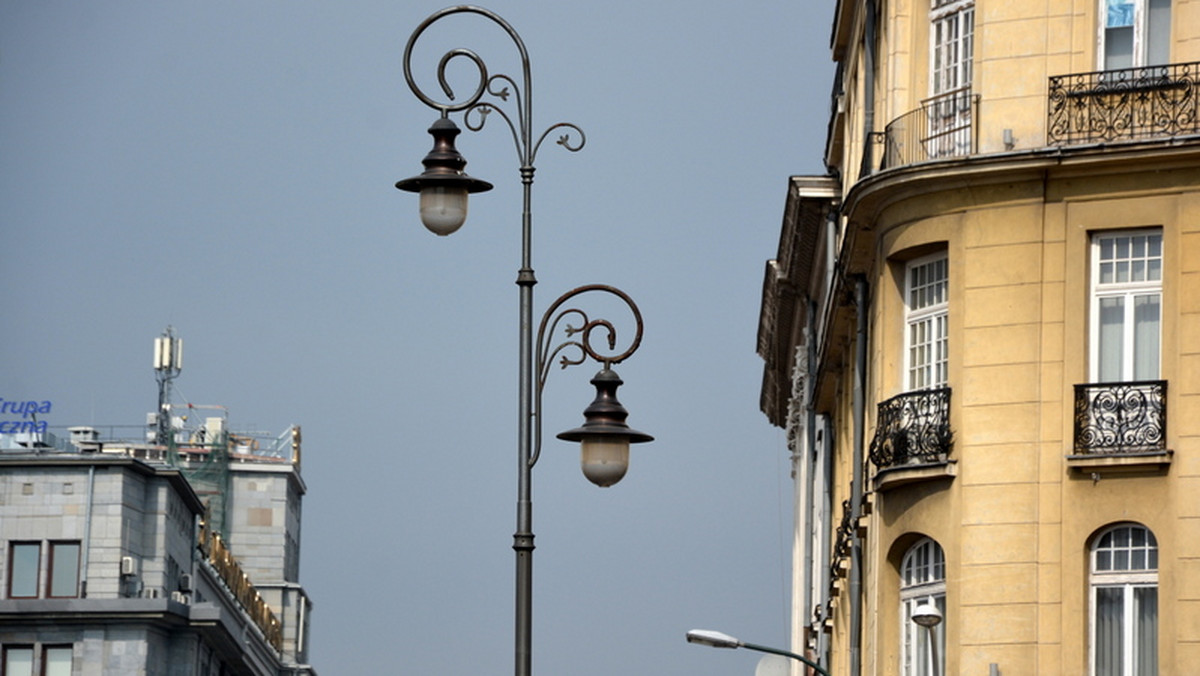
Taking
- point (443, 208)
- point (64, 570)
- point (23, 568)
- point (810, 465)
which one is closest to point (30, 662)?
point (64, 570)

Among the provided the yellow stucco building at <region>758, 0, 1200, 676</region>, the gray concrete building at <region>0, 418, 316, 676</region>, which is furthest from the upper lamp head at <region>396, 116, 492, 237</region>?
the gray concrete building at <region>0, 418, 316, 676</region>

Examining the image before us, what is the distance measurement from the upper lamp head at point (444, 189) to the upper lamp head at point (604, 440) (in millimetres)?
2126

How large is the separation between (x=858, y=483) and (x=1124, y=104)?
27.2 feet

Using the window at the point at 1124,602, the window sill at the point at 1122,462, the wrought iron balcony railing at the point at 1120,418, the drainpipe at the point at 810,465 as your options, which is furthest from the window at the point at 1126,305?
the drainpipe at the point at 810,465

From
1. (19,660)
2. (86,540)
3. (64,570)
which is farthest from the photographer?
(64,570)

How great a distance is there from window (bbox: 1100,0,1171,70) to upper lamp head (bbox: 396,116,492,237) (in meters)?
10.8

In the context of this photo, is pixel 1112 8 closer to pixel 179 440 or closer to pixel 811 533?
pixel 811 533

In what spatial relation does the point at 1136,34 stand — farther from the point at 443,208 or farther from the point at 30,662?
the point at 30,662

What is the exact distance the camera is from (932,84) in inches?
1375

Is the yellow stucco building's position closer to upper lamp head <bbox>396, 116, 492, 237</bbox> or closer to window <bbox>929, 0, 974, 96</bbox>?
window <bbox>929, 0, 974, 96</bbox>

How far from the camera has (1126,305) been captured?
105 ft

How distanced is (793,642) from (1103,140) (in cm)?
3600

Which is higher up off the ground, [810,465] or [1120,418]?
A: [810,465]

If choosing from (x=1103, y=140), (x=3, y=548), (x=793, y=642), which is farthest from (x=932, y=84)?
(x=3, y=548)
